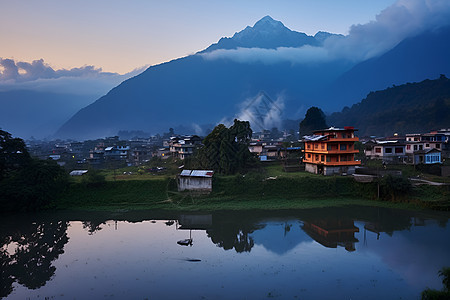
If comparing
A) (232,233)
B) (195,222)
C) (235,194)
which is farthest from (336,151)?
(195,222)

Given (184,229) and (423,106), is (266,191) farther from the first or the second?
(423,106)

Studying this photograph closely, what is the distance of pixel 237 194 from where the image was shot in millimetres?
29406

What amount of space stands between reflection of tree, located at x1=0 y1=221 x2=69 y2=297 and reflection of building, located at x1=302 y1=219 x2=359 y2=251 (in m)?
16.1

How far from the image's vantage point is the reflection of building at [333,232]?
1864 centimetres

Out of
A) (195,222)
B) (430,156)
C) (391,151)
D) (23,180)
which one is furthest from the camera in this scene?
(391,151)

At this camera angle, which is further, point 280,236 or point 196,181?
point 196,181

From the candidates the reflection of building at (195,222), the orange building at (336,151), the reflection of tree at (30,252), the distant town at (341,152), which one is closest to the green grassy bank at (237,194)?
the reflection of building at (195,222)

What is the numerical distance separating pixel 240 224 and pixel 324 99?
188023mm

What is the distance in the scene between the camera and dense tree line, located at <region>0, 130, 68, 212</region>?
26.6 metres

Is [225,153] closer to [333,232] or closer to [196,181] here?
[196,181]

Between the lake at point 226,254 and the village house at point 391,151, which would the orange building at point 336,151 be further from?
the village house at point 391,151

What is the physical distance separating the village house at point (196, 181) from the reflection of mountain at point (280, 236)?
8.90 m

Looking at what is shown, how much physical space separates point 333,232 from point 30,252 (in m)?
20.1

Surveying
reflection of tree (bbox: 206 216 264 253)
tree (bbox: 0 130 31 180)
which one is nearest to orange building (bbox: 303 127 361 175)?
reflection of tree (bbox: 206 216 264 253)
